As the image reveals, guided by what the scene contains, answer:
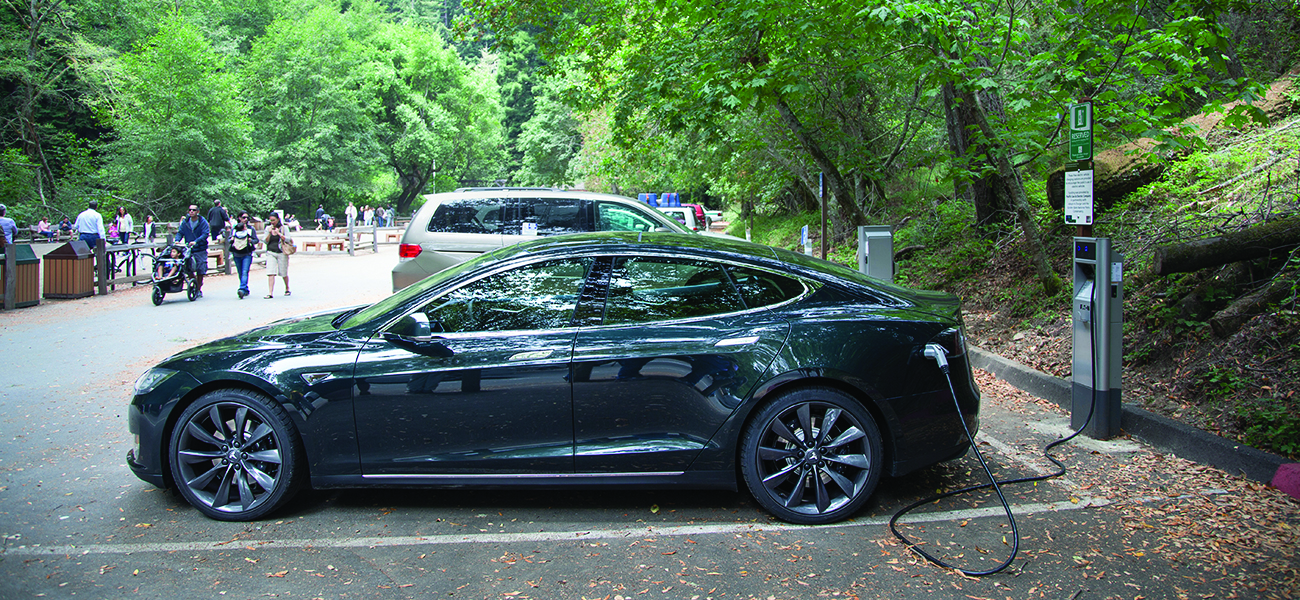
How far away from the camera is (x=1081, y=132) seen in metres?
6.15

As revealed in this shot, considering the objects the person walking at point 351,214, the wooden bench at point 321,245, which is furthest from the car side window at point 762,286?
the person walking at point 351,214

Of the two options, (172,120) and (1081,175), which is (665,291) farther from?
(172,120)

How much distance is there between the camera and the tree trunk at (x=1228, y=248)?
254 inches

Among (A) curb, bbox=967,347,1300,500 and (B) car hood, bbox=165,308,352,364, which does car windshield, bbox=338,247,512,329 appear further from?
(A) curb, bbox=967,347,1300,500

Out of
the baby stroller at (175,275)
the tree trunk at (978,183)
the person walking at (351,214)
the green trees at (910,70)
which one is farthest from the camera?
the person walking at (351,214)

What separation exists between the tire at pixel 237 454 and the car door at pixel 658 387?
5.10 feet

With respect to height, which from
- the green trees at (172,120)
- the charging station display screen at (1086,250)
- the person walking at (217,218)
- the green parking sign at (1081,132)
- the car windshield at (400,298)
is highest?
the green trees at (172,120)

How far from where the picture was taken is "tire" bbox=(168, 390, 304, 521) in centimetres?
439

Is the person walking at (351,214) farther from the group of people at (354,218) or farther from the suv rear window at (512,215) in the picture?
the suv rear window at (512,215)

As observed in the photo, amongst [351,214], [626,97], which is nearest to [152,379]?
[626,97]

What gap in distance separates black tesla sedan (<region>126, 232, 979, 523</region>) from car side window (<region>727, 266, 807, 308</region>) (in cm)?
2

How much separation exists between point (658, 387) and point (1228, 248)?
5157 millimetres

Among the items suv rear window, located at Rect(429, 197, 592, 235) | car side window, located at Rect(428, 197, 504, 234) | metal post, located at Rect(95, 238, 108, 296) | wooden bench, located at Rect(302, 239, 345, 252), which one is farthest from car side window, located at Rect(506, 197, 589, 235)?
wooden bench, located at Rect(302, 239, 345, 252)

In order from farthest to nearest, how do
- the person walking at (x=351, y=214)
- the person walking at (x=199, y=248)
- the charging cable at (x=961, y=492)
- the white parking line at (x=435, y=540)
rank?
the person walking at (x=351, y=214) → the person walking at (x=199, y=248) → the white parking line at (x=435, y=540) → the charging cable at (x=961, y=492)
